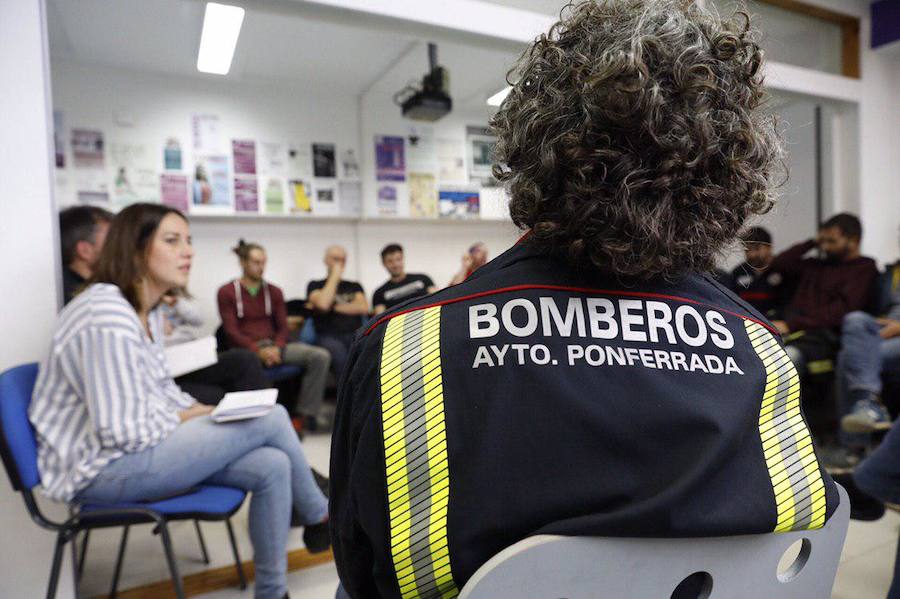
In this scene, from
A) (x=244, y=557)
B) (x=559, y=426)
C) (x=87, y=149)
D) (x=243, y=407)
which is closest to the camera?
(x=559, y=426)

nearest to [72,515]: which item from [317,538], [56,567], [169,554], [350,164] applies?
[56,567]

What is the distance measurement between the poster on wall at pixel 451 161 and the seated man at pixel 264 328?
2093 mm

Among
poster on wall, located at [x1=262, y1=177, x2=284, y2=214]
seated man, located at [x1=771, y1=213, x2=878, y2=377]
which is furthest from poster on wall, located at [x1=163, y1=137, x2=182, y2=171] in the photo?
seated man, located at [x1=771, y1=213, x2=878, y2=377]

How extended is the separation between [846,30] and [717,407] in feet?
14.4

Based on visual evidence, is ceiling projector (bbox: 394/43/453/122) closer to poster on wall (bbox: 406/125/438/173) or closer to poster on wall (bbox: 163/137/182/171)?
poster on wall (bbox: 406/125/438/173)

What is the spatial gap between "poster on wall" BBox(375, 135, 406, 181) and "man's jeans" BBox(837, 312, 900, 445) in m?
3.67

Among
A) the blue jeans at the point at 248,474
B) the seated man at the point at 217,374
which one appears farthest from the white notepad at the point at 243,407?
the seated man at the point at 217,374

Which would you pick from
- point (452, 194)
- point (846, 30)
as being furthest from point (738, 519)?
point (452, 194)

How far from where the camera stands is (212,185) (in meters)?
4.55

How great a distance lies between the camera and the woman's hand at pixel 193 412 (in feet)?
5.66

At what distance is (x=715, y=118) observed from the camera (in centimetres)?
59

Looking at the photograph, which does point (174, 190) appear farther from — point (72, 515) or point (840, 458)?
point (840, 458)

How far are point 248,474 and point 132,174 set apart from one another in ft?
12.0

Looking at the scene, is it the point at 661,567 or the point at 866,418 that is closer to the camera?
the point at 661,567
